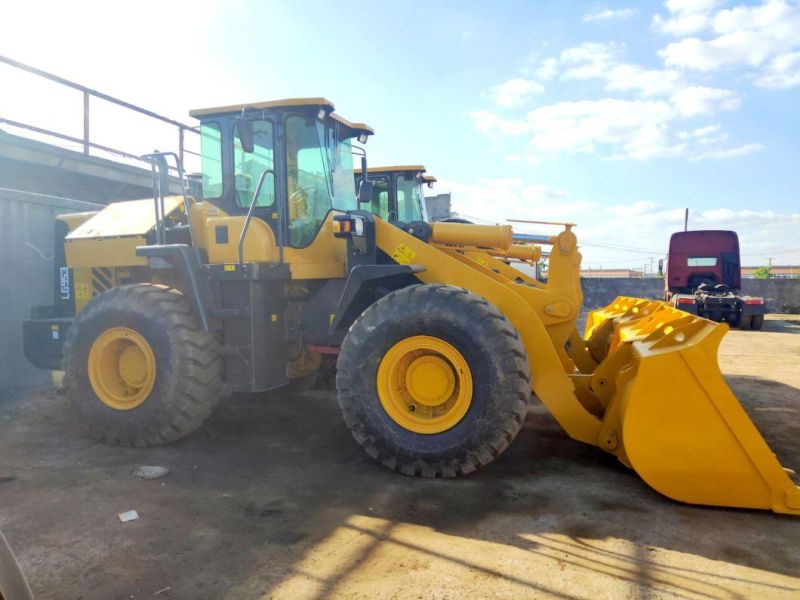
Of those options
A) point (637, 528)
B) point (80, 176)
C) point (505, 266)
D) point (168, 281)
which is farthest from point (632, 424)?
point (80, 176)

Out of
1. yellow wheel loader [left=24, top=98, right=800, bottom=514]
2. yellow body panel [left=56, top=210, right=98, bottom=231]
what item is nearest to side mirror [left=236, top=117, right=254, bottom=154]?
yellow wheel loader [left=24, top=98, right=800, bottom=514]

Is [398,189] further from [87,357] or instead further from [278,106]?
[87,357]

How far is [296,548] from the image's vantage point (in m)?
3.02

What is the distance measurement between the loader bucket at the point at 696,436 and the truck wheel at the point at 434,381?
74 centimetres

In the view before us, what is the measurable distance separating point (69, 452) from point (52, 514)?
1.37 metres

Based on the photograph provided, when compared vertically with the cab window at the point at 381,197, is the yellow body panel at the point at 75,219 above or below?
below

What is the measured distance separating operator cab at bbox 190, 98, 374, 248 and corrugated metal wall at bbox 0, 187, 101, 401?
3.21 metres

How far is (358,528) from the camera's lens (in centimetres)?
325

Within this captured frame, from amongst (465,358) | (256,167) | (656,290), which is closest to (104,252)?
(256,167)

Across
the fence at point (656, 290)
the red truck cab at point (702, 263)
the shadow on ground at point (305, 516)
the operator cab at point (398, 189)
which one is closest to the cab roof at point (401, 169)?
the operator cab at point (398, 189)

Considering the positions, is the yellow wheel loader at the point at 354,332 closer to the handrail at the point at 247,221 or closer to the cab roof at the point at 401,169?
the handrail at the point at 247,221

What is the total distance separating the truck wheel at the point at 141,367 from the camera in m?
4.63

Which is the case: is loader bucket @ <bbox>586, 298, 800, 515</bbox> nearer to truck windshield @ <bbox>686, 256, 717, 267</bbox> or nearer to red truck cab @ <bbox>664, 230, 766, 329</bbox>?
red truck cab @ <bbox>664, 230, 766, 329</bbox>

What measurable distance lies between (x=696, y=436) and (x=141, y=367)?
442cm
